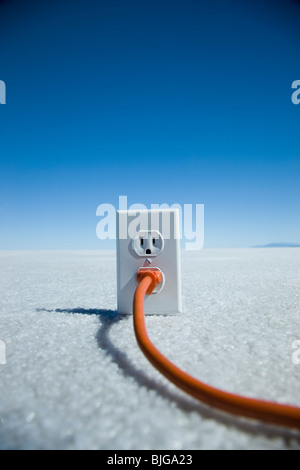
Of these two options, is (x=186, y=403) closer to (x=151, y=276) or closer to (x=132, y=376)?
(x=132, y=376)

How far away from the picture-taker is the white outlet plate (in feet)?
2.56

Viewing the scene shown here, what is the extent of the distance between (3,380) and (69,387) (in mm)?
122

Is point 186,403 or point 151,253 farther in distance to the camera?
point 151,253

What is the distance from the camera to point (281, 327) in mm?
733

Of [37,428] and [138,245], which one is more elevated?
[138,245]

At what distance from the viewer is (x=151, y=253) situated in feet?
2.56

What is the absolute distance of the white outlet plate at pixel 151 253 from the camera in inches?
30.7

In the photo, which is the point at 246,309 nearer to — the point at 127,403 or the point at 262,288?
the point at 262,288

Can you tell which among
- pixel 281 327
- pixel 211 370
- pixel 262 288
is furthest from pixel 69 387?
pixel 262 288

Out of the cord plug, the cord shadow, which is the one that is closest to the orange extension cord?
the cord shadow

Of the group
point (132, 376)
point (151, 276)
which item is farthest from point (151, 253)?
point (132, 376)

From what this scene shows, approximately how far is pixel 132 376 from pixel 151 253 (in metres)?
0.36

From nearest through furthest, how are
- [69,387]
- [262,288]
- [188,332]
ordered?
1. [69,387]
2. [188,332]
3. [262,288]

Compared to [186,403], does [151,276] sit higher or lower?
higher
